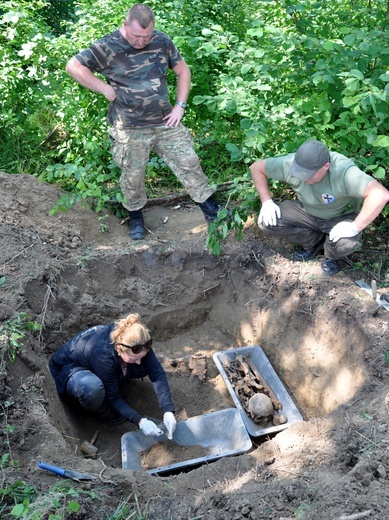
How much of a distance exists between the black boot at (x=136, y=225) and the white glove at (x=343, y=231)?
6.99 ft

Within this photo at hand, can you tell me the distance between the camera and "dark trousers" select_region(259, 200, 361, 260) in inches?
198

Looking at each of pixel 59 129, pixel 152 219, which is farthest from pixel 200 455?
pixel 59 129

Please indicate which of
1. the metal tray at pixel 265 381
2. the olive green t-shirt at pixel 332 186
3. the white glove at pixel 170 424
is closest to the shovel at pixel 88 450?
the white glove at pixel 170 424

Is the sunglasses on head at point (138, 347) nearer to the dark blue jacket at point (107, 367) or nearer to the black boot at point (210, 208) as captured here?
the dark blue jacket at point (107, 367)

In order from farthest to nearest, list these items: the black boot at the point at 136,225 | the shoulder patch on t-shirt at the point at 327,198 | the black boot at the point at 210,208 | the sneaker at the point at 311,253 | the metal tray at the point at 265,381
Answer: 1. the black boot at the point at 136,225
2. the black boot at the point at 210,208
3. the sneaker at the point at 311,253
4. the shoulder patch on t-shirt at the point at 327,198
5. the metal tray at the point at 265,381

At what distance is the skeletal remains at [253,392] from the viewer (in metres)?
4.52

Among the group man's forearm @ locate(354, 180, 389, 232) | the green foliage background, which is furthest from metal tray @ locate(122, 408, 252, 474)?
man's forearm @ locate(354, 180, 389, 232)

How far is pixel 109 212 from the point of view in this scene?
6.39 meters

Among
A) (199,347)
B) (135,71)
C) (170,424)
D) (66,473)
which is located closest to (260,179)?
(135,71)

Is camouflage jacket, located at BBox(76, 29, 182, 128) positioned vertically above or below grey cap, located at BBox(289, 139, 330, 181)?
above

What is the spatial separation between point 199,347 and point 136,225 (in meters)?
1.49

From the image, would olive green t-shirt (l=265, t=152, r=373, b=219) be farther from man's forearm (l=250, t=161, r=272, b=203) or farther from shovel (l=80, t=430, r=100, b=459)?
shovel (l=80, t=430, r=100, b=459)

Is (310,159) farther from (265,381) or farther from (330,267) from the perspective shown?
(265,381)

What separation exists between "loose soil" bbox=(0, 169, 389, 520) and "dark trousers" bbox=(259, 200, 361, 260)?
0.24m
